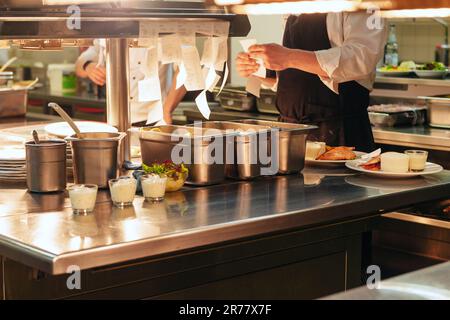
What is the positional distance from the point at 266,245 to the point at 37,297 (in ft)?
2.77

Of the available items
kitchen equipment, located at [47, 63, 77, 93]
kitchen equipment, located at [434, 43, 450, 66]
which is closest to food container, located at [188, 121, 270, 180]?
kitchen equipment, located at [434, 43, 450, 66]

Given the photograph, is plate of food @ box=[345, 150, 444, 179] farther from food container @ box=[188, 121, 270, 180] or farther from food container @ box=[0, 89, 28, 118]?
food container @ box=[0, 89, 28, 118]

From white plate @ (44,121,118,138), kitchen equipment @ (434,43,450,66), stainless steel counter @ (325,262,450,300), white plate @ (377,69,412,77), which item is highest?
kitchen equipment @ (434,43,450,66)

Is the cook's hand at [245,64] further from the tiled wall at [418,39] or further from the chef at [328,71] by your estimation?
the tiled wall at [418,39]

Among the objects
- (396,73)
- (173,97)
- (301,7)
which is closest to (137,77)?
(173,97)

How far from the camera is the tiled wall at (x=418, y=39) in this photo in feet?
23.2

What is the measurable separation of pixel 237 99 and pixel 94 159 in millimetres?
3059

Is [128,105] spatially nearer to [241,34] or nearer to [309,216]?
[241,34]

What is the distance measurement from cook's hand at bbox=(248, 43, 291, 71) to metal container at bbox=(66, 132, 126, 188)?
42.2 inches

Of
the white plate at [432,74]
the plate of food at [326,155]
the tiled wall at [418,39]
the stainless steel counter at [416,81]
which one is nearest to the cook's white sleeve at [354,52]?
the plate of food at [326,155]

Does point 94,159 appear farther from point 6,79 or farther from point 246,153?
point 6,79

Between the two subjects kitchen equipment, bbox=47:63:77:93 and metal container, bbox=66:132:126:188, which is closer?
metal container, bbox=66:132:126:188

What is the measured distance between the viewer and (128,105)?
375cm

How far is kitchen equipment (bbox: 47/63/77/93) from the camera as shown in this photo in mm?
8125
